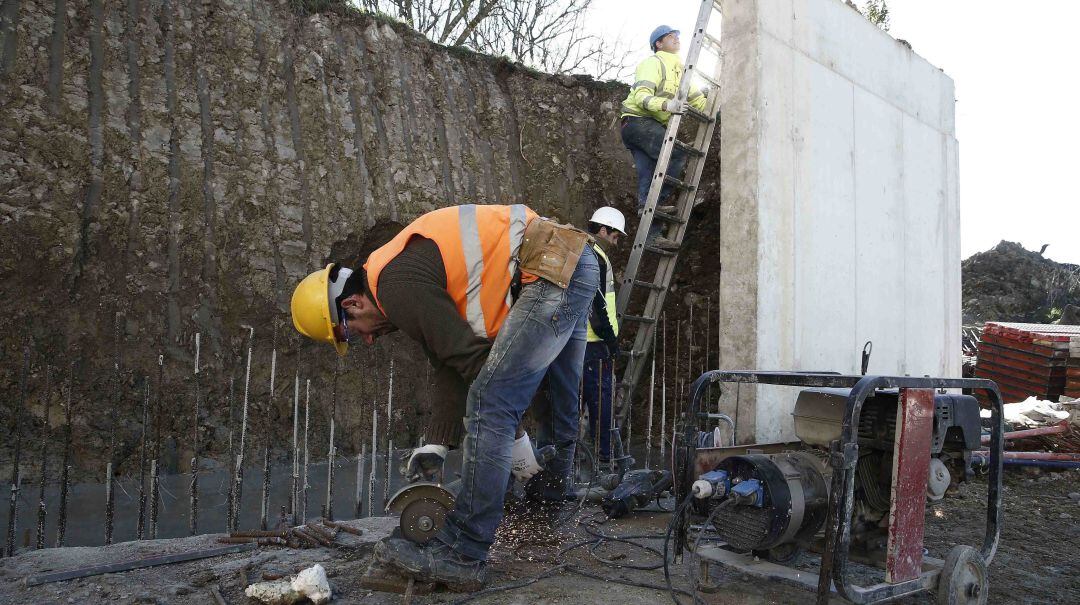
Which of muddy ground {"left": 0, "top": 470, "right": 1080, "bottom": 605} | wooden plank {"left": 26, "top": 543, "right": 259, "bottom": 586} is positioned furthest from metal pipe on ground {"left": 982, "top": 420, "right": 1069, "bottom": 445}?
wooden plank {"left": 26, "top": 543, "right": 259, "bottom": 586}

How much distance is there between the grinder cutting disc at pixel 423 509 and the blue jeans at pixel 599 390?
216cm

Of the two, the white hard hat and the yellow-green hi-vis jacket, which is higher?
the yellow-green hi-vis jacket

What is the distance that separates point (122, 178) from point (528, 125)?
3.29 meters

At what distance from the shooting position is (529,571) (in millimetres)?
2740

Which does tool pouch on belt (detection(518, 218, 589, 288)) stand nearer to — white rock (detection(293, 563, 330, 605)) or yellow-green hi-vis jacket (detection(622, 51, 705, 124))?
white rock (detection(293, 563, 330, 605))

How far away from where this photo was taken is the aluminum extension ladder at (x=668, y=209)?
16.4ft

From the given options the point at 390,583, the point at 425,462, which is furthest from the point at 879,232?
the point at 390,583

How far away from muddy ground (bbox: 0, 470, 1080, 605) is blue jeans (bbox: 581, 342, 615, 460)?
1092mm

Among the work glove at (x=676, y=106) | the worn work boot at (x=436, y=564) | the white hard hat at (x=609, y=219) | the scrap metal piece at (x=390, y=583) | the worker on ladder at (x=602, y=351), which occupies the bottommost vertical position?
the scrap metal piece at (x=390, y=583)

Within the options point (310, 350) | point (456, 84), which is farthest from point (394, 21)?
point (310, 350)

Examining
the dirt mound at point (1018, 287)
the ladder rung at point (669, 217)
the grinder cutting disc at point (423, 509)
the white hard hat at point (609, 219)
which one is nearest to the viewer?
the grinder cutting disc at point (423, 509)

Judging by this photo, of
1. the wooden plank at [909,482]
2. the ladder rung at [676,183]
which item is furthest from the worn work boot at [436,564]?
the ladder rung at [676,183]

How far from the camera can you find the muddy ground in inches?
96.6

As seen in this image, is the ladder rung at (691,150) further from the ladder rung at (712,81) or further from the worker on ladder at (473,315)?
the worker on ladder at (473,315)
